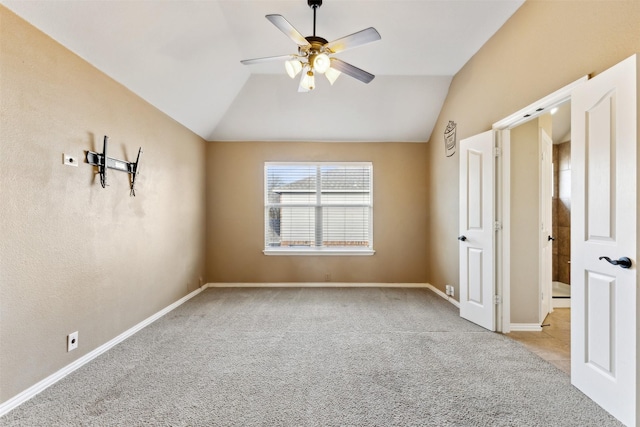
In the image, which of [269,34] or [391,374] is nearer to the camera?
[391,374]

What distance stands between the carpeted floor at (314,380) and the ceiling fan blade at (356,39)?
2.56m

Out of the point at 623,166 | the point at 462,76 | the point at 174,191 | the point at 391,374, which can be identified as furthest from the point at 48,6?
the point at 462,76

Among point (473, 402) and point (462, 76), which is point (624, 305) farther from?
point (462, 76)

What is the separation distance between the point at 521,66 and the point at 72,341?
4614 mm

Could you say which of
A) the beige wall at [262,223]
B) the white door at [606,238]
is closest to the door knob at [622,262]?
the white door at [606,238]

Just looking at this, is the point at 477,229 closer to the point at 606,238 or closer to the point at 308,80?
the point at 606,238

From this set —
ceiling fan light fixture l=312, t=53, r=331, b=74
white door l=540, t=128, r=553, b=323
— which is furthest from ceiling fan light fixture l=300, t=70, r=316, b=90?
white door l=540, t=128, r=553, b=323

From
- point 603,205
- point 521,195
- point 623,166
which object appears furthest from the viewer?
point 521,195

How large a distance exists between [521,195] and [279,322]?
10.1ft

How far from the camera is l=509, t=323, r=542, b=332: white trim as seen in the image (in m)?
3.35

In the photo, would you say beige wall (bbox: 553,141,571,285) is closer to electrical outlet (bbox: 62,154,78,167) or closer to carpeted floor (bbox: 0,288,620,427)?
carpeted floor (bbox: 0,288,620,427)

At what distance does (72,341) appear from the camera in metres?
2.48

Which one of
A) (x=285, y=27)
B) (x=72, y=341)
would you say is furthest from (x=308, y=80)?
(x=72, y=341)

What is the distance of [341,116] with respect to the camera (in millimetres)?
4844
